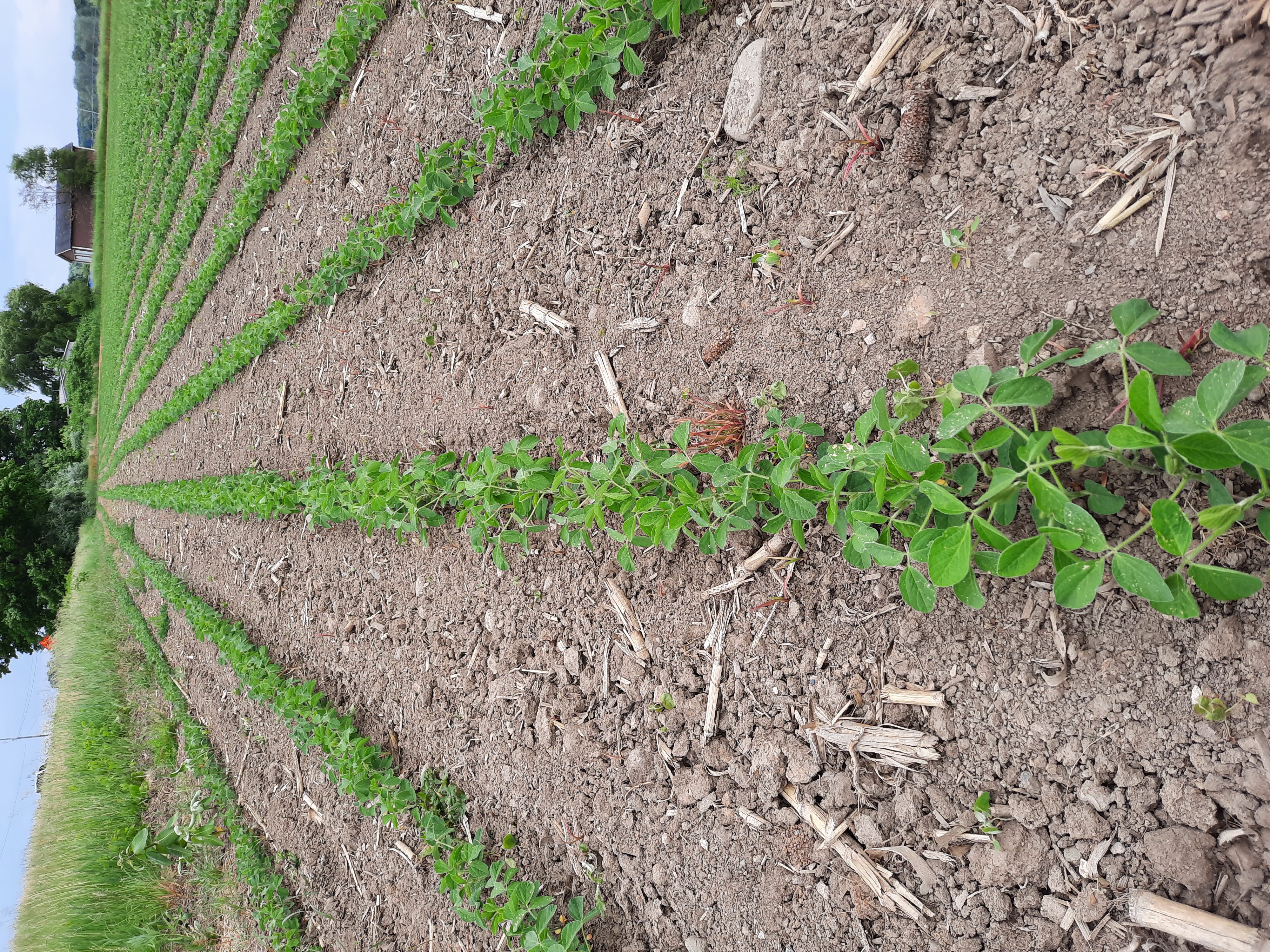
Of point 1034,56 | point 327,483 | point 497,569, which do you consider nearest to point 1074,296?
point 1034,56

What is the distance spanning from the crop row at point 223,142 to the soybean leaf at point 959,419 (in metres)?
5.83

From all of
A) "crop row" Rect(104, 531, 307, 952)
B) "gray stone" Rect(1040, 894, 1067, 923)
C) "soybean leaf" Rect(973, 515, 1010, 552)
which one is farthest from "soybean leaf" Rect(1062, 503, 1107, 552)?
"crop row" Rect(104, 531, 307, 952)

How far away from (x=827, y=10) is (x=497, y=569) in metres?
2.26

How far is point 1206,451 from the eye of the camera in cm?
113

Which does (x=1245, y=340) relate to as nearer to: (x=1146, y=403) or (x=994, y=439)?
(x=1146, y=403)

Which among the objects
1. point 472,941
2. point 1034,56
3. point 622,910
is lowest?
point 472,941

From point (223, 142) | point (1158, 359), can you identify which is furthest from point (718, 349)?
point (223, 142)

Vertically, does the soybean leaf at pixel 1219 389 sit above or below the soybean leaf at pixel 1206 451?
above

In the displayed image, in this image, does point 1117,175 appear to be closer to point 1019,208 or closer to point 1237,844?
point 1019,208

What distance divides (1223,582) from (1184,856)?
0.65 metres

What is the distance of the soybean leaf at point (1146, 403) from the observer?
3.70 ft

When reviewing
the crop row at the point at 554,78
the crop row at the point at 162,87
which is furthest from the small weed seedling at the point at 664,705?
the crop row at the point at 162,87

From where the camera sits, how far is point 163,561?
24.8 feet

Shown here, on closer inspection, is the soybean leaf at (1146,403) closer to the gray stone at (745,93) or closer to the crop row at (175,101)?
the gray stone at (745,93)
